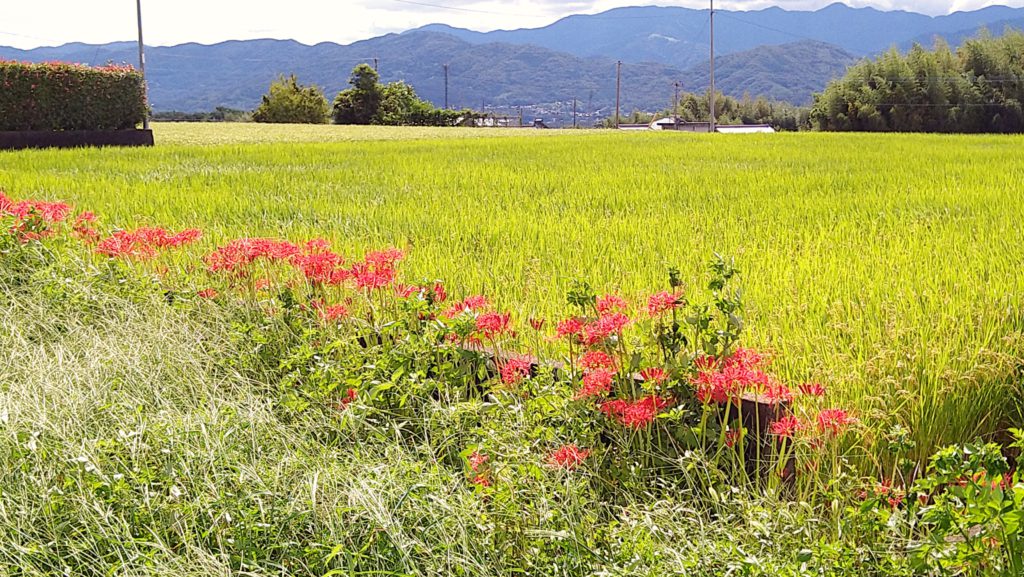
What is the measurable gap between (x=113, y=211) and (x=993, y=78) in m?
31.1

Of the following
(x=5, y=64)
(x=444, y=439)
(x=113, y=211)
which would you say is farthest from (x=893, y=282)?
(x=5, y=64)

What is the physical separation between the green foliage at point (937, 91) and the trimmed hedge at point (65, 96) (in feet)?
78.1

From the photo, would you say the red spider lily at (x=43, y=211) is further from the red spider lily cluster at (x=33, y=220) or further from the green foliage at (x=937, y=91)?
the green foliage at (x=937, y=91)

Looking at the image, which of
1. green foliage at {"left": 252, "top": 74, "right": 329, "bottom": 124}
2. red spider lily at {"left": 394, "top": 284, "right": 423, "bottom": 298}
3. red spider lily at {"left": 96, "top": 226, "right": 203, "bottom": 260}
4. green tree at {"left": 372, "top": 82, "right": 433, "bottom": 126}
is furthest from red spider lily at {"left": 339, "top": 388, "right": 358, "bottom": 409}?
green foliage at {"left": 252, "top": 74, "right": 329, "bottom": 124}

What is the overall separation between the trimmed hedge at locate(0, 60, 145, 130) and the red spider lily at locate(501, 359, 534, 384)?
1677 cm

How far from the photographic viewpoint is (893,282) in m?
3.26

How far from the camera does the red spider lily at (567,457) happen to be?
1.86 metres

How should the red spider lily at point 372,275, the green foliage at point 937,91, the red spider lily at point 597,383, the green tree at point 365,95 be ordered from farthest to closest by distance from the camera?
the green tree at point 365,95
the green foliage at point 937,91
the red spider lily at point 372,275
the red spider lily at point 597,383

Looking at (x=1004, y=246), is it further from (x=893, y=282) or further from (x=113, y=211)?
(x=113, y=211)

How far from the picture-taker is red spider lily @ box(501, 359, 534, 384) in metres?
2.18

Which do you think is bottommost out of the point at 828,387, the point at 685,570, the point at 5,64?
the point at 685,570

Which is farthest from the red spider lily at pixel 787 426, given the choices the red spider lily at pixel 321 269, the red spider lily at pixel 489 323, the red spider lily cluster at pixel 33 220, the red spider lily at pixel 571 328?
the red spider lily cluster at pixel 33 220

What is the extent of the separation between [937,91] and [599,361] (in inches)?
1218

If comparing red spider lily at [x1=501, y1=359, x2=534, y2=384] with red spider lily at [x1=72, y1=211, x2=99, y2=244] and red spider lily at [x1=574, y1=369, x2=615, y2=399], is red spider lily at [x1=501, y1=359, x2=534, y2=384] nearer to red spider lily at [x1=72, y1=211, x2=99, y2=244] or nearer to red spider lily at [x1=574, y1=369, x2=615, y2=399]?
red spider lily at [x1=574, y1=369, x2=615, y2=399]
